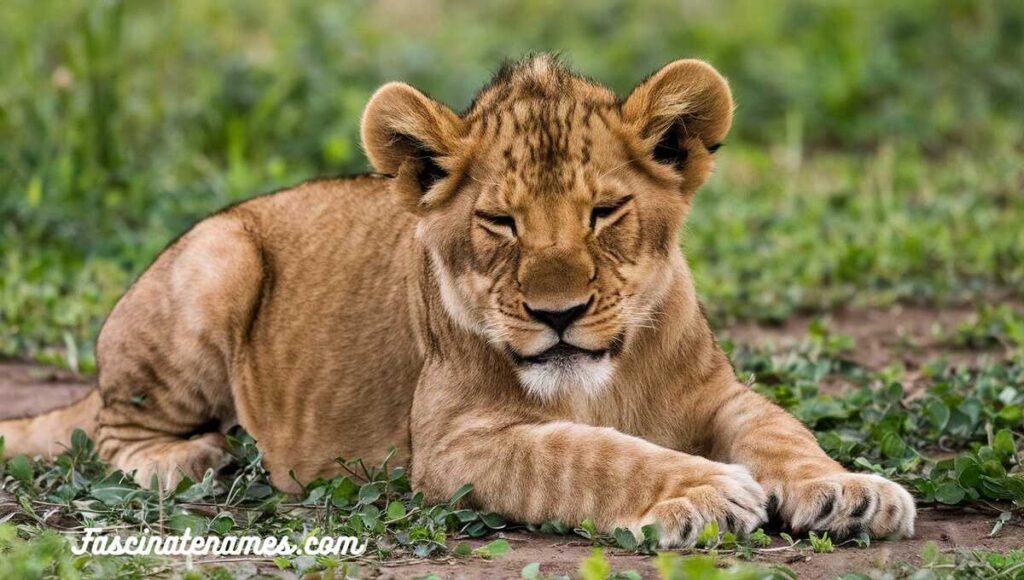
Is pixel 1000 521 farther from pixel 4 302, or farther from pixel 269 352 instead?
pixel 4 302

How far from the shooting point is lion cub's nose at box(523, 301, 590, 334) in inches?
182

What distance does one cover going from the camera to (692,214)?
10438 mm

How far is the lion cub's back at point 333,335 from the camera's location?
6008 mm

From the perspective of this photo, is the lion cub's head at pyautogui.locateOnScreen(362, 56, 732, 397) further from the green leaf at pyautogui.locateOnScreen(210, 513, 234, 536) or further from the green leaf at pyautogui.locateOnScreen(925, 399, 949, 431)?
the green leaf at pyautogui.locateOnScreen(925, 399, 949, 431)

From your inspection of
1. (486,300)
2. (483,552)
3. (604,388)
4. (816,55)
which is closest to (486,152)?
(486,300)

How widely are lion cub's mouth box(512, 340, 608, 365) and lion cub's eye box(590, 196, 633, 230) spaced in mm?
372

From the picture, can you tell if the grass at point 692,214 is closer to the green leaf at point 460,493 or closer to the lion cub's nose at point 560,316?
the green leaf at point 460,493

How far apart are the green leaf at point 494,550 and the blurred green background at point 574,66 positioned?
4.93 feet

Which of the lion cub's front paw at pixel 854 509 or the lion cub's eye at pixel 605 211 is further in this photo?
the lion cub's eye at pixel 605 211

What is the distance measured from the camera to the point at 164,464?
6109mm

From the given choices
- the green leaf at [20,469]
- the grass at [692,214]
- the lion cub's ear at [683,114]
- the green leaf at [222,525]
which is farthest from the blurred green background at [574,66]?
the green leaf at [20,469]

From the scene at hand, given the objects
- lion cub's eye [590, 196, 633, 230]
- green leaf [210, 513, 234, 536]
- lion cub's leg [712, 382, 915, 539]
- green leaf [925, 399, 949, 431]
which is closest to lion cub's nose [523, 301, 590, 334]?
lion cub's eye [590, 196, 633, 230]

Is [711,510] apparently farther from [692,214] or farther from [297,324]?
[692,214]

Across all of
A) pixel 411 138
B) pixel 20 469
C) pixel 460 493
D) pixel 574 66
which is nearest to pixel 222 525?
pixel 460 493
